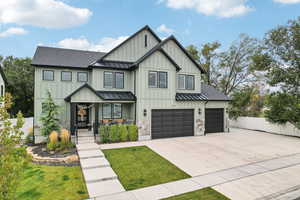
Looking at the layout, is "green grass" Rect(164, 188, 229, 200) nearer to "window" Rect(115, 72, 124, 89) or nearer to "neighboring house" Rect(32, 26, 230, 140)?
"neighboring house" Rect(32, 26, 230, 140)

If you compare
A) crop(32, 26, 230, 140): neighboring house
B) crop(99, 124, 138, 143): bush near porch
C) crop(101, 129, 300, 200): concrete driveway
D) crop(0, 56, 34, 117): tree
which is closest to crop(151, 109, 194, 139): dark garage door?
crop(32, 26, 230, 140): neighboring house

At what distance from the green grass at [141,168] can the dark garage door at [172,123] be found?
329 cm

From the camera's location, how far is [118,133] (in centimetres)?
1144

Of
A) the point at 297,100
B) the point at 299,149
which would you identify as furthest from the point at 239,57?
the point at 299,149

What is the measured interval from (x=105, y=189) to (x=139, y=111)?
705cm

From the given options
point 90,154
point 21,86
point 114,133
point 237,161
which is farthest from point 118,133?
point 21,86

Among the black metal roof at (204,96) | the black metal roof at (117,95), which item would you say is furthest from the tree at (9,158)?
the black metal roof at (204,96)

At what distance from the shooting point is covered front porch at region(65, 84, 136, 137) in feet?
36.4

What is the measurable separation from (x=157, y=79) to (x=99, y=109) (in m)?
5.21

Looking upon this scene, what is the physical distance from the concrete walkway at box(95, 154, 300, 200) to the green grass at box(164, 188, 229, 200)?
0.62 feet

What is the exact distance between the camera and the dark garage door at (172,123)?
12.4 meters

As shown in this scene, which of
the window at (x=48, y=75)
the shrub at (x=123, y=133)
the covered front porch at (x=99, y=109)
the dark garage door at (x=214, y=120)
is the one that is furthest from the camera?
the dark garage door at (x=214, y=120)

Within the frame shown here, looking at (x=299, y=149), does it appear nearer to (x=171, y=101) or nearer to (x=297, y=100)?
(x=297, y=100)

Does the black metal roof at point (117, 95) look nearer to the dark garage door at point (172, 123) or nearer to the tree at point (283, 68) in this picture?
the dark garage door at point (172, 123)
